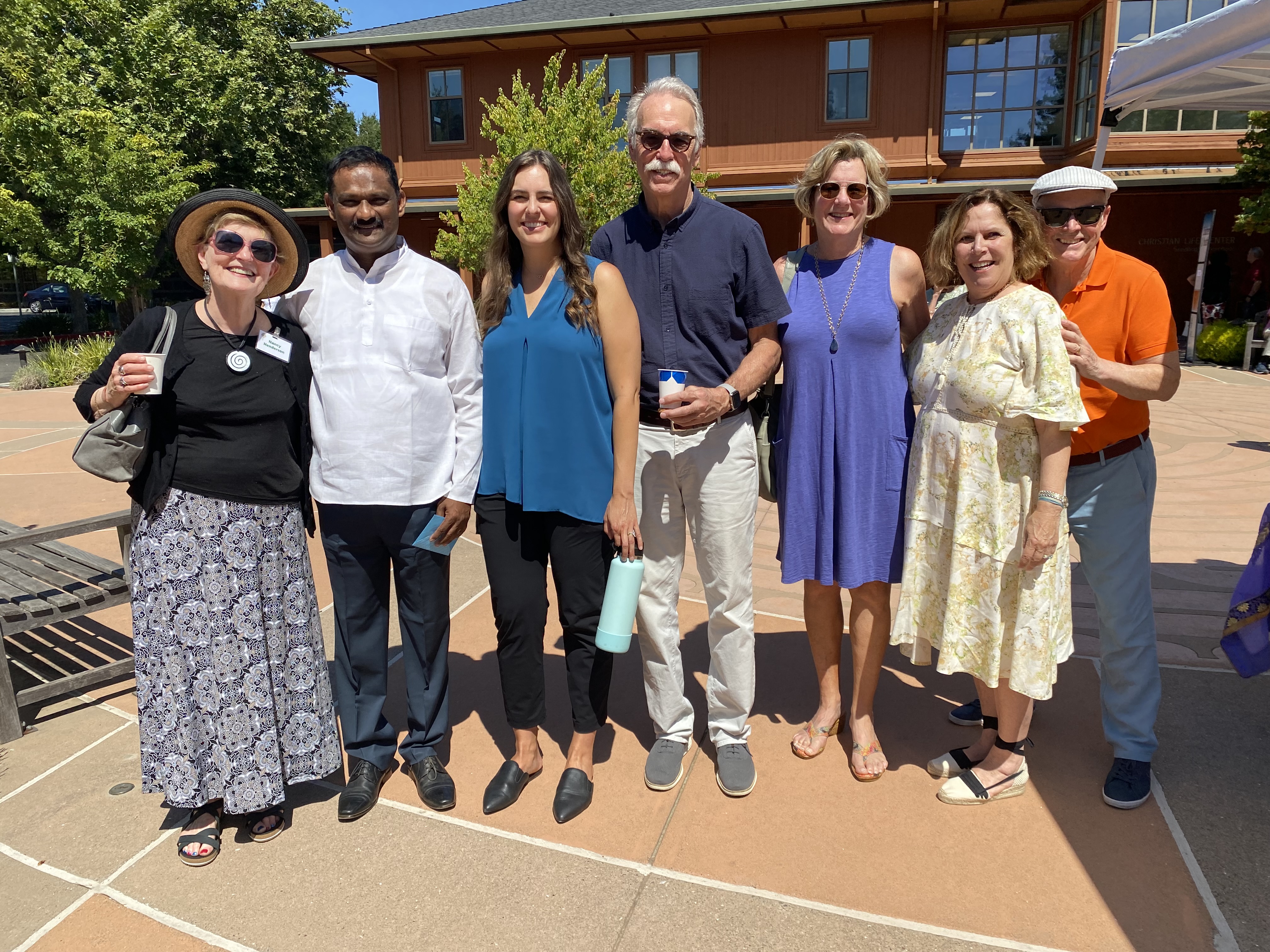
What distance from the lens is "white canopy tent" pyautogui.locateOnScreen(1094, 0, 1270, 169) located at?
317 cm

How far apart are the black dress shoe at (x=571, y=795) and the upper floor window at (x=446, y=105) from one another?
1989cm

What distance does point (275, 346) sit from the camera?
259 centimetres

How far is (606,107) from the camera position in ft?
36.5

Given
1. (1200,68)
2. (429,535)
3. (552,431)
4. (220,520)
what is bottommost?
(429,535)

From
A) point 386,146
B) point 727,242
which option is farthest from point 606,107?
point 386,146

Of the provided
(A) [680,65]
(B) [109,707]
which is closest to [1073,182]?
(B) [109,707]

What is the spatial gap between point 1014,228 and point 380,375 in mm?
2019

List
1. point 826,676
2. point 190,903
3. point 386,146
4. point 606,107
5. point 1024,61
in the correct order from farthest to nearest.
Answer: point 386,146 < point 1024,61 < point 606,107 < point 826,676 < point 190,903

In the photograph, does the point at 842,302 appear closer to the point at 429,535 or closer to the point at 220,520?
the point at 429,535

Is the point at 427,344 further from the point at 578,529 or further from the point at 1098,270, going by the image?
the point at 1098,270

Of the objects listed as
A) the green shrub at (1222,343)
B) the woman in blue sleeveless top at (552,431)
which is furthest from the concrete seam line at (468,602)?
the green shrub at (1222,343)

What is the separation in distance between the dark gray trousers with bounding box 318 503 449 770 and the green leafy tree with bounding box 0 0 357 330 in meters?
17.6

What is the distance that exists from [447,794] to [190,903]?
2.55ft

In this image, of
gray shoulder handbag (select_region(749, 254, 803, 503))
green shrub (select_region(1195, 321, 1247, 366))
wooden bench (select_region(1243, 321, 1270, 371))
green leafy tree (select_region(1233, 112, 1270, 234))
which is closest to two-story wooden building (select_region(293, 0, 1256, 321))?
green leafy tree (select_region(1233, 112, 1270, 234))
